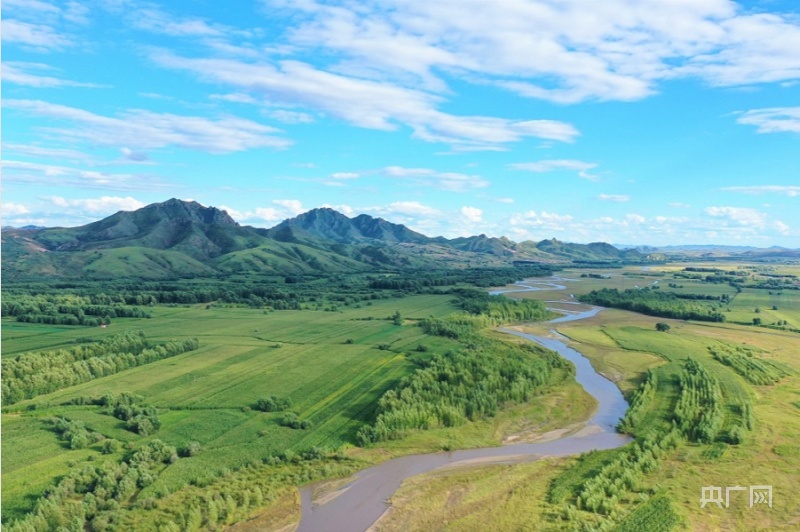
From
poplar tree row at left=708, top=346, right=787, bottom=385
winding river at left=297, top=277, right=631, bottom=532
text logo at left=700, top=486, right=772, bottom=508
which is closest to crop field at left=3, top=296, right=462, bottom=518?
winding river at left=297, top=277, right=631, bottom=532

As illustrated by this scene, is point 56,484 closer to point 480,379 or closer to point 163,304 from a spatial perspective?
point 480,379

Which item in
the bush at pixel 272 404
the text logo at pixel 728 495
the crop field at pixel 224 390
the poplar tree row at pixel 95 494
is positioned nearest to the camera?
the poplar tree row at pixel 95 494

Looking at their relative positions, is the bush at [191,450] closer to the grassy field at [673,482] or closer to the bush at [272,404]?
the bush at [272,404]

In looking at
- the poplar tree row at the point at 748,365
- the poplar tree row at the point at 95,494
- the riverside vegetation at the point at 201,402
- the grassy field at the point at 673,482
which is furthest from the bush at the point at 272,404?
the poplar tree row at the point at 748,365

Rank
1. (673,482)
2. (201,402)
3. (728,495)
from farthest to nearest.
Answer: (201,402) → (673,482) → (728,495)

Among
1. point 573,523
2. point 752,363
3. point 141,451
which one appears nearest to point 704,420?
point 573,523

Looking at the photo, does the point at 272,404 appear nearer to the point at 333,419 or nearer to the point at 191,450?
the point at 333,419

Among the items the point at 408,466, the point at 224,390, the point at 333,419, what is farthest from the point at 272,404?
the point at 408,466
